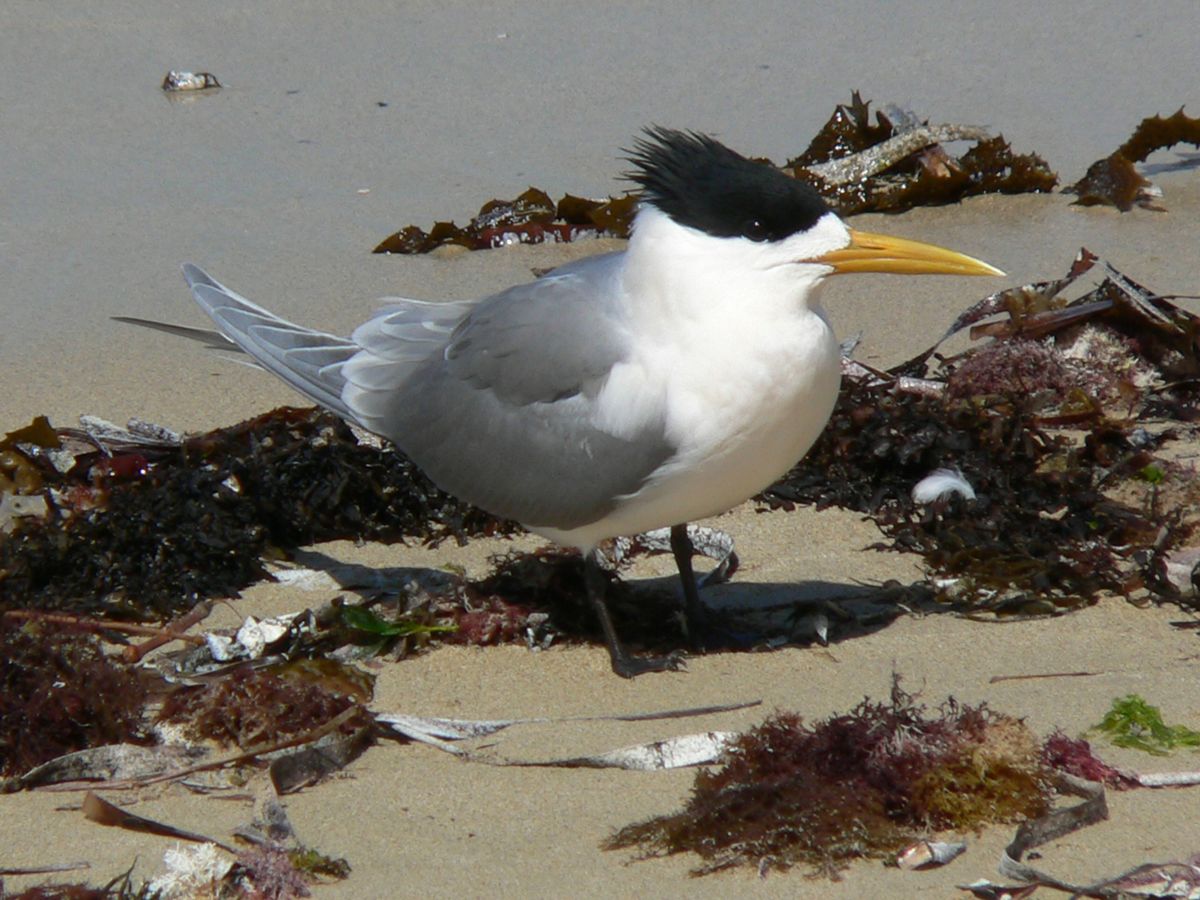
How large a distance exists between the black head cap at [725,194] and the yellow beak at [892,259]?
10cm

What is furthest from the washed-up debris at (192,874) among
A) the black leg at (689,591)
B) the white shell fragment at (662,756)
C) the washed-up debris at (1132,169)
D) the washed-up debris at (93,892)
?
the washed-up debris at (1132,169)

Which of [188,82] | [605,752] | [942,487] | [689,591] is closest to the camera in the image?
[605,752]

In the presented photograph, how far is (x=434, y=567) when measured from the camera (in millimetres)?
4625

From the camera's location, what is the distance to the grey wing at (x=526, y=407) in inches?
154

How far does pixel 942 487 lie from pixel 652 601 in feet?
2.69

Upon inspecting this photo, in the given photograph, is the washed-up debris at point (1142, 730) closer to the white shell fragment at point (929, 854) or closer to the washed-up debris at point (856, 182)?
the white shell fragment at point (929, 854)

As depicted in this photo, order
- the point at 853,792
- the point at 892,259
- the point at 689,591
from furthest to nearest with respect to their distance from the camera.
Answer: the point at 689,591 → the point at 892,259 → the point at 853,792

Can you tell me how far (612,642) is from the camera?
4094 mm

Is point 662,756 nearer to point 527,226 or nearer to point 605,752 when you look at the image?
point 605,752

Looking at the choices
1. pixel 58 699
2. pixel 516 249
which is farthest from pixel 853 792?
pixel 516 249

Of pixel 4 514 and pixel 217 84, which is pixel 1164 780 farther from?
pixel 217 84

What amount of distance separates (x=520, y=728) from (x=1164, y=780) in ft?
4.28

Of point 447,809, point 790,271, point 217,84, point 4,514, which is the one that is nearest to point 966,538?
point 790,271

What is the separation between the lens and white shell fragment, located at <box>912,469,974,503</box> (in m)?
4.51
